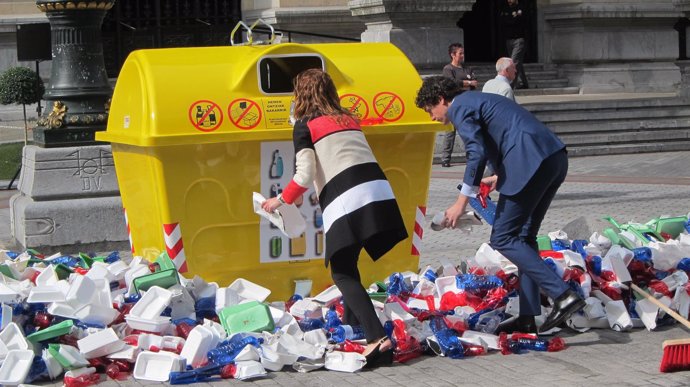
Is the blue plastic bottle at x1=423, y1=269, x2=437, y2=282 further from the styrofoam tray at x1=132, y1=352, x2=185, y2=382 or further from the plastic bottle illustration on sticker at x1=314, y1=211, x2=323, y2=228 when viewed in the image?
the styrofoam tray at x1=132, y1=352, x2=185, y2=382

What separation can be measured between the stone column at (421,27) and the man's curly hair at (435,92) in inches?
487

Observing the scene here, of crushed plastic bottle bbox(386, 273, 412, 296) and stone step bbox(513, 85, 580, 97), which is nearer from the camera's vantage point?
crushed plastic bottle bbox(386, 273, 412, 296)

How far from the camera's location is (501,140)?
678cm

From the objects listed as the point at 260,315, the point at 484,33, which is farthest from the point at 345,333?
the point at 484,33

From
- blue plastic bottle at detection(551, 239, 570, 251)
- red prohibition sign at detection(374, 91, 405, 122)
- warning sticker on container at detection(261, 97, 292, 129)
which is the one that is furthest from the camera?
blue plastic bottle at detection(551, 239, 570, 251)

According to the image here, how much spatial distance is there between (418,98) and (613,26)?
18.3m

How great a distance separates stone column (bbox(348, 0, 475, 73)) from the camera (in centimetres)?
1923

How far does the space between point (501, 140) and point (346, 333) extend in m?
1.38

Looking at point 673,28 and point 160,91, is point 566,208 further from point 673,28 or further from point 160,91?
point 673,28

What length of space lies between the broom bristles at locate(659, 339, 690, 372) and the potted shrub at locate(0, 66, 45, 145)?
15.8 meters

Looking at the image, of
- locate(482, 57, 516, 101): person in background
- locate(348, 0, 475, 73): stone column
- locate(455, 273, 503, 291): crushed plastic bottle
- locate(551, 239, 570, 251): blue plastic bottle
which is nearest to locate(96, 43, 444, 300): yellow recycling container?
locate(455, 273, 503, 291): crushed plastic bottle

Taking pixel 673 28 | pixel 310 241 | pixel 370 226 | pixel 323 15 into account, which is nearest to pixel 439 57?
pixel 323 15

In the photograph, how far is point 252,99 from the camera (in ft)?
25.0

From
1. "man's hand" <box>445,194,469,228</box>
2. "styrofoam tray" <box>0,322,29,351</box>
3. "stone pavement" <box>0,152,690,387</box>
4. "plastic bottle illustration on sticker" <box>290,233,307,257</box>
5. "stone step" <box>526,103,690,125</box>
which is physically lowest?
"stone step" <box>526,103,690,125</box>
